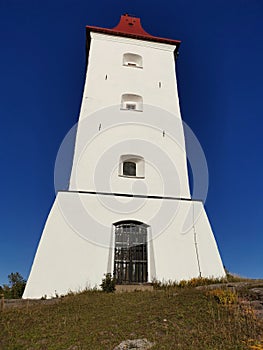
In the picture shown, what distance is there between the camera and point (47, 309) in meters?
7.30

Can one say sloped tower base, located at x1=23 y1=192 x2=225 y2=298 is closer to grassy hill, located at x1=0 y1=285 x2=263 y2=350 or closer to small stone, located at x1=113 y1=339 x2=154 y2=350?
grassy hill, located at x1=0 y1=285 x2=263 y2=350

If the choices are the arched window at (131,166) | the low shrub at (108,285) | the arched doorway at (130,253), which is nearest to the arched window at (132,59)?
the arched window at (131,166)

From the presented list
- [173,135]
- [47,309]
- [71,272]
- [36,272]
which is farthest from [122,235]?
[173,135]

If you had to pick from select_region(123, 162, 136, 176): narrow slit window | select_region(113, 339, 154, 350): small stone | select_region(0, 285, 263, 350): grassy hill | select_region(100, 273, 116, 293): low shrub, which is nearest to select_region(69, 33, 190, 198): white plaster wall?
select_region(123, 162, 136, 176): narrow slit window

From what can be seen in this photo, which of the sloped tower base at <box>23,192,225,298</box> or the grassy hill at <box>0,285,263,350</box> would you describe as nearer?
the grassy hill at <box>0,285,263,350</box>

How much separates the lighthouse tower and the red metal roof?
203cm

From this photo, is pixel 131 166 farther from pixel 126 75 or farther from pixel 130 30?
pixel 130 30

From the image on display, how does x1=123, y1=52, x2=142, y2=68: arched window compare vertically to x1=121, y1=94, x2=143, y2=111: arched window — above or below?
above

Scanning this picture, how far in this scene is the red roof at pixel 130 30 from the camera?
1839cm

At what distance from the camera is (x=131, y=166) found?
14.1 m

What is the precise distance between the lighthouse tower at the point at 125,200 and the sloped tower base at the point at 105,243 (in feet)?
0.11

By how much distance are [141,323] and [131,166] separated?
8979 millimetres

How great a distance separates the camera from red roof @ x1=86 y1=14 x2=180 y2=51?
18391 millimetres

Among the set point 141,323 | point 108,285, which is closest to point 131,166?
point 108,285
